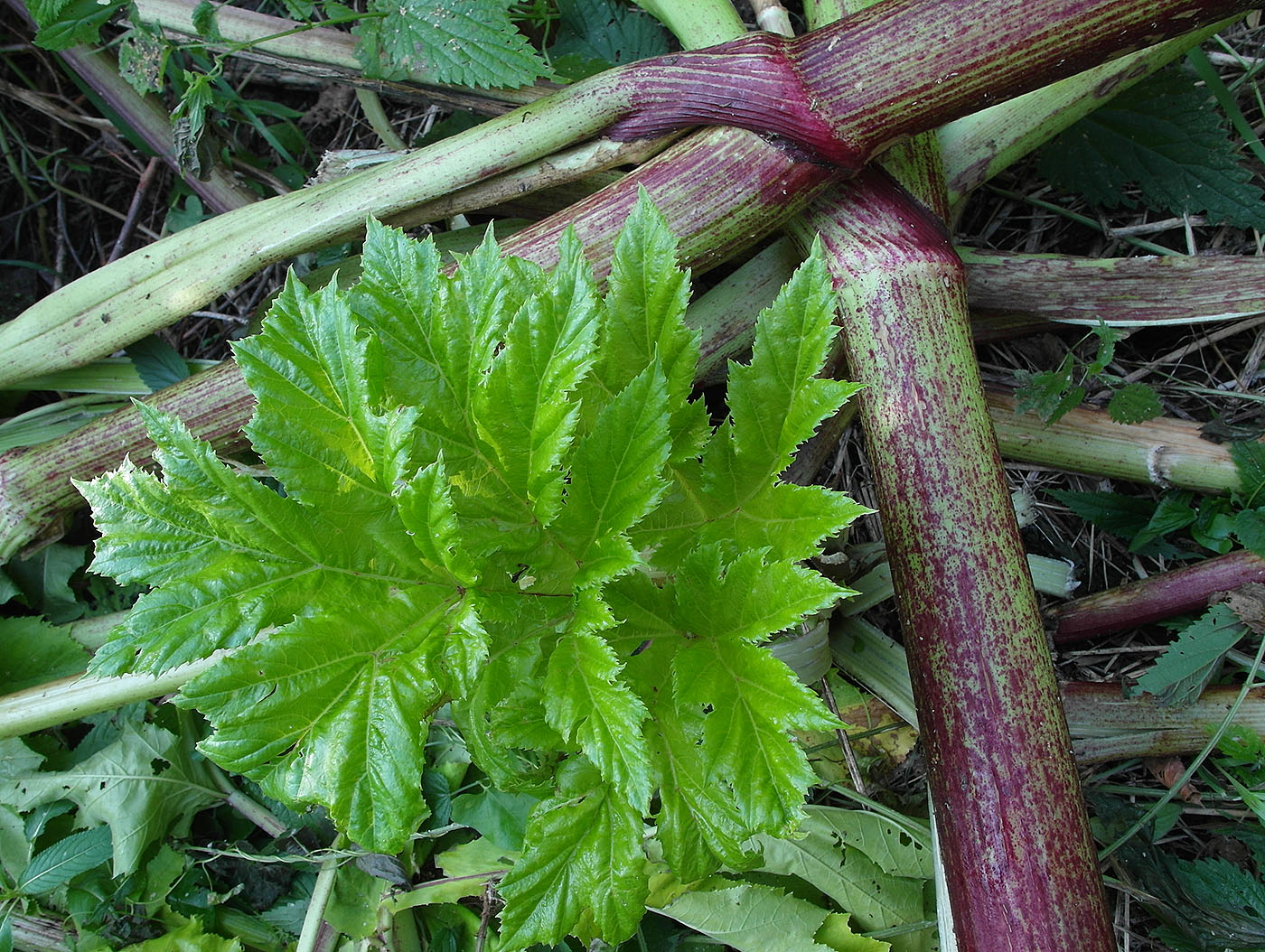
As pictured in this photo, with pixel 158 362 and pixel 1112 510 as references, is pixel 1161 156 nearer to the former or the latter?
pixel 1112 510

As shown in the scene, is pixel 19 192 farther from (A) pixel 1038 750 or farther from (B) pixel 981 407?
(A) pixel 1038 750

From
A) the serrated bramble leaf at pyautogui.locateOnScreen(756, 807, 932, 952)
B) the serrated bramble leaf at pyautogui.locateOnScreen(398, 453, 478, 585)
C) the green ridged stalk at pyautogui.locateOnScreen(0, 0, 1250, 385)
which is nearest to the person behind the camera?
the serrated bramble leaf at pyautogui.locateOnScreen(398, 453, 478, 585)

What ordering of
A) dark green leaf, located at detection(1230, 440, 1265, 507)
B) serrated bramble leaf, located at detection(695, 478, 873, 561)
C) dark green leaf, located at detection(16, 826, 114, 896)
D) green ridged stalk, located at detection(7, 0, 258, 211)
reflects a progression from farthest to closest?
1. green ridged stalk, located at detection(7, 0, 258, 211)
2. dark green leaf, located at detection(16, 826, 114, 896)
3. dark green leaf, located at detection(1230, 440, 1265, 507)
4. serrated bramble leaf, located at detection(695, 478, 873, 561)

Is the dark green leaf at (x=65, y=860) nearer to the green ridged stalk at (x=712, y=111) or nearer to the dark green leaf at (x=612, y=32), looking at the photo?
the green ridged stalk at (x=712, y=111)

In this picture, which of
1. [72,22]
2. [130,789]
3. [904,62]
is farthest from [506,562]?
[72,22]

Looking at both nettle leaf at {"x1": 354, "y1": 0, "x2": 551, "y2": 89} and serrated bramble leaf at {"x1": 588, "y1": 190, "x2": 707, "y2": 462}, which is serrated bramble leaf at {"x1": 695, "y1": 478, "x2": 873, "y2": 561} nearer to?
serrated bramble leaf at {"x1": 588, "y1": 190, "x2": 707, "y2": 462}

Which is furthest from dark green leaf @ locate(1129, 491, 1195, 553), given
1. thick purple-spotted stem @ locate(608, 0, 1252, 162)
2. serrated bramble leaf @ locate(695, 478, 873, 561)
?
serrated bramble leaf @ locate(695, 478, 873, 561)

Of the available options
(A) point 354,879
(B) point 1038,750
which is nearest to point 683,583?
(B) point 1038,750
